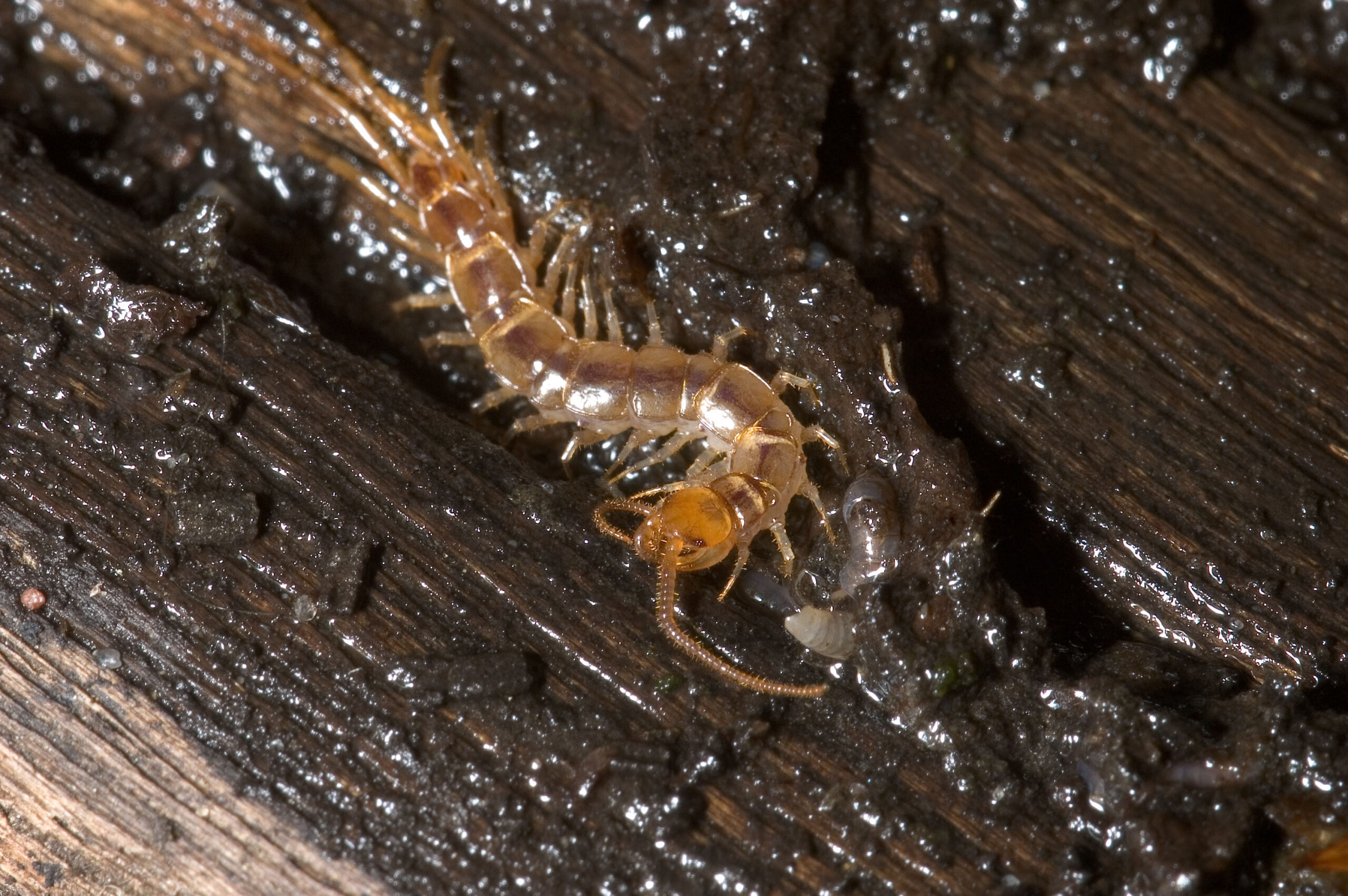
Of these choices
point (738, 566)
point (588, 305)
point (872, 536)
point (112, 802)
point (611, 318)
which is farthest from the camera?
point (588, 305)

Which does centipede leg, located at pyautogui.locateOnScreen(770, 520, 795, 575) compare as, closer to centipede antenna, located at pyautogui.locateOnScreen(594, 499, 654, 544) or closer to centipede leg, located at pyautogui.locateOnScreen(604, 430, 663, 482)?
centipede antenna, located at pyautogui.locateOnScreen(594, 499, 654, 544)

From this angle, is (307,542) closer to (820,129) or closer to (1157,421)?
(820,129)

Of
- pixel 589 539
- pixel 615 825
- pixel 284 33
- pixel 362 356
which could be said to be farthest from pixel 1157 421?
pixel 284 33

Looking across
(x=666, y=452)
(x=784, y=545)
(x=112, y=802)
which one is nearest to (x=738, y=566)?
(x=784, y=545)

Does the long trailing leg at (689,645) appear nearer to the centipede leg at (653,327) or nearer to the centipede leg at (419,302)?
the centipede leg at (653,327)

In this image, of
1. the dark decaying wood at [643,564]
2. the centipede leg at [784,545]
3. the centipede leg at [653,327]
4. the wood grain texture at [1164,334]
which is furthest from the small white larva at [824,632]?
the centipede leg at [653,327]

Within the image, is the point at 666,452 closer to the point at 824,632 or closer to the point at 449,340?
the point at 449,340

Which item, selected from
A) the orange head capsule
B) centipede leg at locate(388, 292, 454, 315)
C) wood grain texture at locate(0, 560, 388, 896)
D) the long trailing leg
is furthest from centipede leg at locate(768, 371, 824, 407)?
wood grain texture at locate(0, 560, 388, 896)
